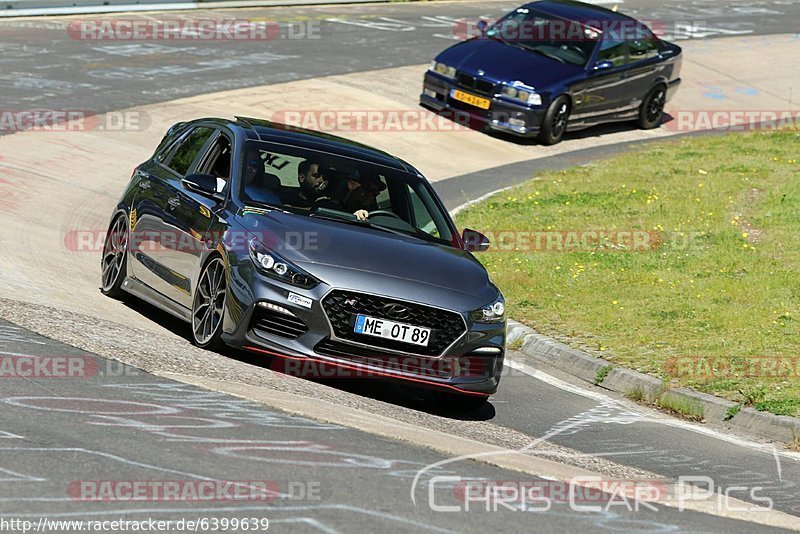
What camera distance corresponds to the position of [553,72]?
2239 centimetres

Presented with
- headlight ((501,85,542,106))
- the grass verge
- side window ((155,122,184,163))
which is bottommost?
the grass verge

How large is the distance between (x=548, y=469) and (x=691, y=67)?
22.9 meters

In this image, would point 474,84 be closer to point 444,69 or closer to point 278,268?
point 444,69

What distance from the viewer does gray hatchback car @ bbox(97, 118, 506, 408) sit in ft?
29.8

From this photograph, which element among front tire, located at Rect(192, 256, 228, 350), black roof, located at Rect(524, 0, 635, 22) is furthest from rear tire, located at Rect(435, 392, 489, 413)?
black roof, located at Rect(524, 0, 635, 22)

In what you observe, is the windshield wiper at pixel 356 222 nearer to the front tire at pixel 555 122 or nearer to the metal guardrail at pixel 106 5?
the front tire at pixel 555 122

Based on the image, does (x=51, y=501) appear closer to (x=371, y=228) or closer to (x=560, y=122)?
(x=371, y=228)

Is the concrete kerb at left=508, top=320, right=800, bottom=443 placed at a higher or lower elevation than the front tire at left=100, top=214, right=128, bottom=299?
lower

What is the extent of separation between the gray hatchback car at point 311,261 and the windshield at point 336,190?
0.04 ft

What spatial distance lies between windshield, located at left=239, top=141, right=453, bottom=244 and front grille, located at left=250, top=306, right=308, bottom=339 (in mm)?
1177

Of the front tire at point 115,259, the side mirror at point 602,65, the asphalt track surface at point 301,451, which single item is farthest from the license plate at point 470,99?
the front tire at point 115,259

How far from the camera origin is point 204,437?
7086 mm

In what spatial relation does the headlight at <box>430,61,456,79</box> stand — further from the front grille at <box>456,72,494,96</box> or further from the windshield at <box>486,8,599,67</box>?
the windshield at <box>486,8,599,67</box>

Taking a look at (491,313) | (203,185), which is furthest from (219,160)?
(491,313)
